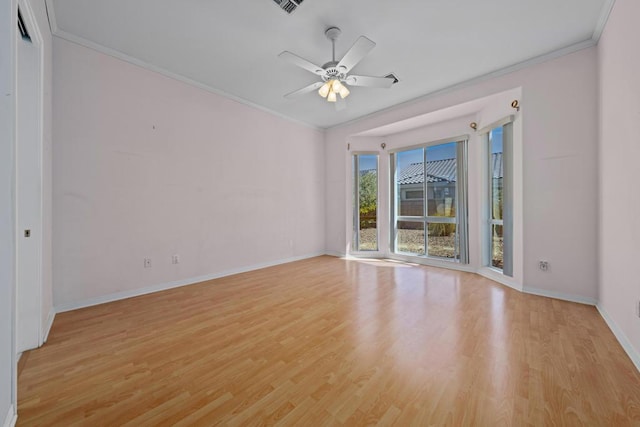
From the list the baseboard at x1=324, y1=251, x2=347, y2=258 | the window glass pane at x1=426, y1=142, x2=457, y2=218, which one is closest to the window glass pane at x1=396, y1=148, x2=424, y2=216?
the window glass pane at x1=426, y1=142, x2=457, y2=218

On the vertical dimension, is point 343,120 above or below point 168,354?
above

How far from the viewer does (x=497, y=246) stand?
154 inches

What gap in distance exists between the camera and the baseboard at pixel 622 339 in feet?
5.82

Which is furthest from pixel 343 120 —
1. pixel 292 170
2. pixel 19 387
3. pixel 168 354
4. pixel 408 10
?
pixel 19 387

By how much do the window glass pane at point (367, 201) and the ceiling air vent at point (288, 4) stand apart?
12.0ft

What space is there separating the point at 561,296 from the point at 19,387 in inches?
200

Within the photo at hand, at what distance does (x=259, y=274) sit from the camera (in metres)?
4.25

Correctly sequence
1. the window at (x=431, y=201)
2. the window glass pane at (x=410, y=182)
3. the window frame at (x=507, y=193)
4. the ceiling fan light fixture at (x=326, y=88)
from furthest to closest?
the window glass pane at (x=410, y=182), the window at (x=431, y=201), the window frame at (x=507, y=193), the ceiling fan light fixture at (x=326, y=88)

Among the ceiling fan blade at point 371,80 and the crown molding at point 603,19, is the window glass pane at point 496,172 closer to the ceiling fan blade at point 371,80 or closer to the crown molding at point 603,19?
the crown molding at point 603,19

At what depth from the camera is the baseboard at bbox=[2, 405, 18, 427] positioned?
1192 mm

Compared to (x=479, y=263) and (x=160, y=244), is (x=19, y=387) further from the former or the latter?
(x=479, y=263)

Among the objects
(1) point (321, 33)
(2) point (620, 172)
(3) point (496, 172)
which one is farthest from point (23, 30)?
(3) point (496, 172)

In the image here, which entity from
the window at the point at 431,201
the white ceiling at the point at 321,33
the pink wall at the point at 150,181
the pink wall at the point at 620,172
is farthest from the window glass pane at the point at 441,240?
the pink wall at the point at 150,181

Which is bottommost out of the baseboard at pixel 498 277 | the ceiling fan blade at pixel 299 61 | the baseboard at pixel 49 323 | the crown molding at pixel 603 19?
the baseboard at pixel 49 323
